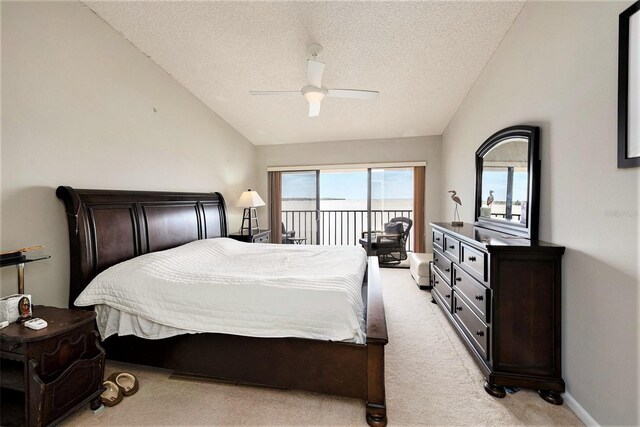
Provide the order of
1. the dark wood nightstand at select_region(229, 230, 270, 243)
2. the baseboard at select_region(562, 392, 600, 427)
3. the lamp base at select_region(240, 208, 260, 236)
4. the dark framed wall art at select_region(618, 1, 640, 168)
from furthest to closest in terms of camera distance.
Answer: the lamp base at select_region(240, 208, 260, 236), the dark wood nightstand at select_region(229, 230, 270, 243), the baseboard at select_region(562, 392, 600, 427), the dark framed wall art at select_region(618, 1, 640, 168)

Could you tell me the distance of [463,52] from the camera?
2496 mm

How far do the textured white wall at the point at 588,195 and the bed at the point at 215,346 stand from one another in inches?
42.8

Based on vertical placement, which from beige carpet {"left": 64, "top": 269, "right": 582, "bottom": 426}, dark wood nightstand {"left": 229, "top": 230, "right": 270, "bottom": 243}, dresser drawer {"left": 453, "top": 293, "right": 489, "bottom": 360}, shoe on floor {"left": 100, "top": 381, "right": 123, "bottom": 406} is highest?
dark wood nightstand {"left": 229, "top": 230, "right": 270, "bottom": 243}

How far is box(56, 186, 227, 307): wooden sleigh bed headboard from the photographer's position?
1883 mm

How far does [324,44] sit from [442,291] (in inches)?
109

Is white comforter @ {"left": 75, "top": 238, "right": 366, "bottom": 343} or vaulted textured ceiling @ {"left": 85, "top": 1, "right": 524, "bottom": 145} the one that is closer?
white comforter @ {"left": 75, "top": 238, "right": 366, "bottom": 343}

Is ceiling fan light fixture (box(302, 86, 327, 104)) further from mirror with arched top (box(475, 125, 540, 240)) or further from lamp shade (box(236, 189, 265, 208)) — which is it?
lamp shade (box(236, 189, 265, 208))

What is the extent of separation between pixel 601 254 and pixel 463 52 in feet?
6.87

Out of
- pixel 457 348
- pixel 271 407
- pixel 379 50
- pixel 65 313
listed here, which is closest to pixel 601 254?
pixel 457 348

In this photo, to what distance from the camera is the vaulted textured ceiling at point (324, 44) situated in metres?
2.01

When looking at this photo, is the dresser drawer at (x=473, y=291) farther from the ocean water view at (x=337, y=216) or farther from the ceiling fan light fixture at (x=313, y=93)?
the ocean water view at (x=337, y=216)

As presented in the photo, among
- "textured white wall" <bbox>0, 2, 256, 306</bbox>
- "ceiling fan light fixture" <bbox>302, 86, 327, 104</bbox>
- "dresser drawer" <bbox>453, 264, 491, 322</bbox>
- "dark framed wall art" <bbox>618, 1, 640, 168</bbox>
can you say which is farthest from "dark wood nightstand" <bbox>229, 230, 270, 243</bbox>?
"dark framed wall art" <bbox>618, 1, 640, 168</bbox>

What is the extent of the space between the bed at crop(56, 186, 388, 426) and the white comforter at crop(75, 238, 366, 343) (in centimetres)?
10

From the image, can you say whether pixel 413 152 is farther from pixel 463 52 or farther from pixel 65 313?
pixel 65 313
